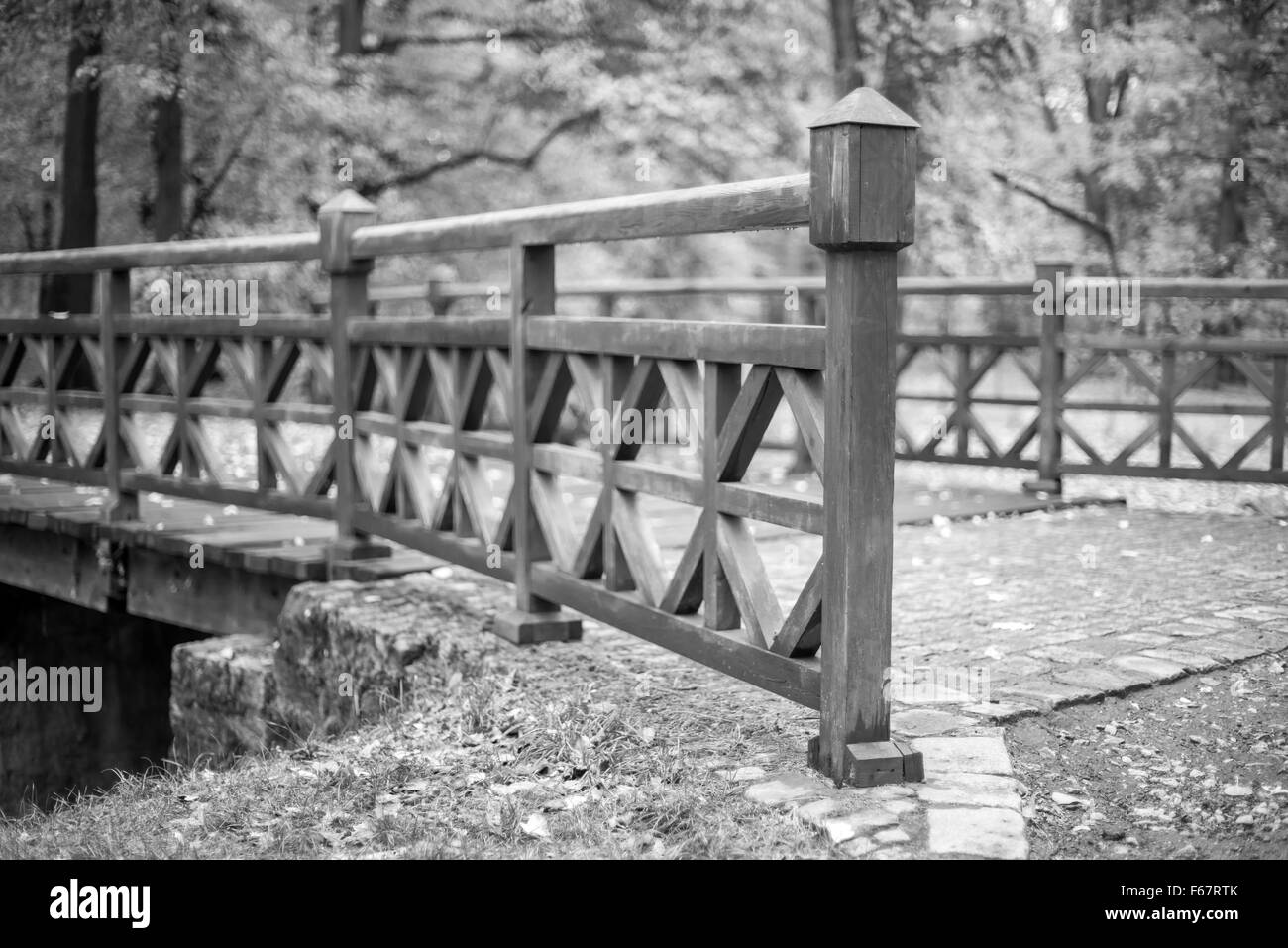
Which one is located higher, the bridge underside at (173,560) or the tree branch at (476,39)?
the tree branch at (476,39)

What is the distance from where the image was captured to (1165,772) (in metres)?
4.02

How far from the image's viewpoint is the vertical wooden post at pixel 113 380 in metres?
7.77

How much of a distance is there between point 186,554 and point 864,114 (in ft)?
16.2

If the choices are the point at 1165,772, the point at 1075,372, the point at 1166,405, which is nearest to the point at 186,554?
the point at 1165,772

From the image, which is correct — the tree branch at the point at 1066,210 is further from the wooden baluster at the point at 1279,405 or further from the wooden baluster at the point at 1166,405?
the wooden baluster at the point at 1279,405

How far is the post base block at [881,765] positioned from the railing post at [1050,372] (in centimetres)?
590

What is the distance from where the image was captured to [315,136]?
638 inches

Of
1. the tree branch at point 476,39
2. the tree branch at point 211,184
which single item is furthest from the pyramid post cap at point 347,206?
the tree branch at point 476,39

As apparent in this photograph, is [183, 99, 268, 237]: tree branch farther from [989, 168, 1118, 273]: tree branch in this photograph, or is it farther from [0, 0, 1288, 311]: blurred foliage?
[989, 168, 1118, 273]: tree branch

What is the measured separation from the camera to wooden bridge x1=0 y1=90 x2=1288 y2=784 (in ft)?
12.1

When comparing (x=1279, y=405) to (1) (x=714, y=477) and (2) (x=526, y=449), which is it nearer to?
(2) (x=526, y=449)

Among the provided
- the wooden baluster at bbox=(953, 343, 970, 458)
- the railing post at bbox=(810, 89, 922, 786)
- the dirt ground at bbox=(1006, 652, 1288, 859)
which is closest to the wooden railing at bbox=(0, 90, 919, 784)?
the railing post at bbox=(810, 89, 922, 786)

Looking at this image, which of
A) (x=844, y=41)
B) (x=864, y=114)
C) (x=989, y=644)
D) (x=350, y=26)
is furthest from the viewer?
(x=350, y=26)
